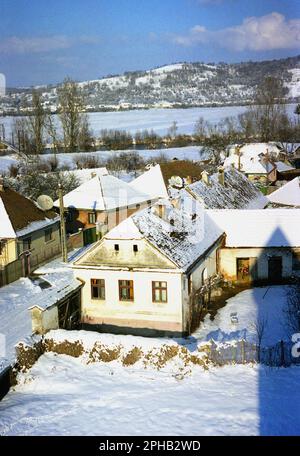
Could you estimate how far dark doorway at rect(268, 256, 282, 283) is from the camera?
26.3 m

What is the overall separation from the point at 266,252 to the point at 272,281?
146 cm

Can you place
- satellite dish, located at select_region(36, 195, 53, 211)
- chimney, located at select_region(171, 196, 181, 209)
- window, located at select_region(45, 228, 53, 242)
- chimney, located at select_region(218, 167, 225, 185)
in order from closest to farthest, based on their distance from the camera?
chimney, located at select_region(171, 196, 181, 209), window, located at select_region(45, 228, 53, 242), satellite dish, located at select_region(36, 195, 53, 211), chimney, located at select_region(218, 167, 225, 185)

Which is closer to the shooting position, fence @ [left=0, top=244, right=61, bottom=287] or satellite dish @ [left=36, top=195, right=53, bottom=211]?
fence @ [left=0, top=244, right=61, bottom=287]

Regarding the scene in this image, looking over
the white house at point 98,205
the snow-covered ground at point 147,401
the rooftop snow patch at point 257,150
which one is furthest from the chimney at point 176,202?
the rooftop snow patch at point 257,150

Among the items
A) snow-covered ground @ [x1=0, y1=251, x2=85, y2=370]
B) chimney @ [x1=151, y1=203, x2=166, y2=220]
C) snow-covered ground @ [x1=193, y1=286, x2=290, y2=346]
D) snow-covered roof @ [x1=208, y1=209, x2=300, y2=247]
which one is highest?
chimney @ [x1=151, y1=203, x2=166, y2=220]

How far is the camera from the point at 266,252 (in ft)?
86.5

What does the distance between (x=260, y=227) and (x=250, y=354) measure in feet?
39.6

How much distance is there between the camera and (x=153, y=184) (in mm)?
44844

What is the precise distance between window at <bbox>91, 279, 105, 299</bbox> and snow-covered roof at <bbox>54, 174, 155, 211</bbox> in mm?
14588

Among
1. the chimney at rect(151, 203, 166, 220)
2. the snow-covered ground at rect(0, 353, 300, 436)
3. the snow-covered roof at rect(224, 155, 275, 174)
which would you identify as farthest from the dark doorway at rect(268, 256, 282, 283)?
the snow-covered roof at rect(224, 155, 275, 174)

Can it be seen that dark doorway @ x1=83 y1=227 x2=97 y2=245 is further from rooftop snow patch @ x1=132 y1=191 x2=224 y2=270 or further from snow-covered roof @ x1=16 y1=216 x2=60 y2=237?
rooftop snow patch @ x1=132 y1=191 x2=224 y2=270

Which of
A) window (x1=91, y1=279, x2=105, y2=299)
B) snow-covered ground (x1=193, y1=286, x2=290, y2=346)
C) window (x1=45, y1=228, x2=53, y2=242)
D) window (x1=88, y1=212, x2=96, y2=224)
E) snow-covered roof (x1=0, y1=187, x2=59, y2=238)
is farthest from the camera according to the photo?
window (x1=88, y1=212, x2=96, y2=224)

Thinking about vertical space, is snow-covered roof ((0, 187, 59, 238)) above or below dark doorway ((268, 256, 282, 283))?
above

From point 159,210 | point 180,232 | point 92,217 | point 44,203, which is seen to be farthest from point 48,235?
point 180,232
